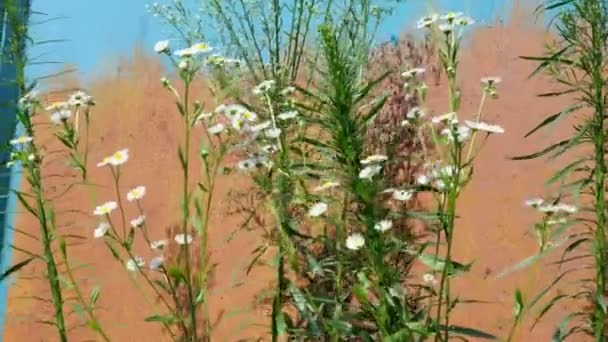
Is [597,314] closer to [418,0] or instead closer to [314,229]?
[314,229]

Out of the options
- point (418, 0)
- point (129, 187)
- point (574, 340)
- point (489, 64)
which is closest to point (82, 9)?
point (129, 187)

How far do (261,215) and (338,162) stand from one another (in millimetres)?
1043

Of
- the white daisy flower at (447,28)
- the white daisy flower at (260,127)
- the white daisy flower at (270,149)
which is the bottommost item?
the white daisy flower at (270,149)

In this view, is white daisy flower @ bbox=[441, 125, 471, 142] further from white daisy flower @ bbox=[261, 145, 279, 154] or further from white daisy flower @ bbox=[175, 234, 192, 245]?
white daisy flower @ bbox=[175, 234, 192, 245]

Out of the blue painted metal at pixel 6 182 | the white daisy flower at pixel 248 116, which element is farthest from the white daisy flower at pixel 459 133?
the blue painted metal at pixel 6 182

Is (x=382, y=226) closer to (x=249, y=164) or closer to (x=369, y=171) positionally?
(x=369, y=171)

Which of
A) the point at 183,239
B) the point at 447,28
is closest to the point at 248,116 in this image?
the point at 183,239

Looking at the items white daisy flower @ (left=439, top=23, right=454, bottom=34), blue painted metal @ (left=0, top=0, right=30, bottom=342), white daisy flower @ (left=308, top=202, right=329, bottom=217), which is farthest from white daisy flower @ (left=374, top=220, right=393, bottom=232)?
blue painted metal @ (left=0, top=0, right=30, bottom=342)

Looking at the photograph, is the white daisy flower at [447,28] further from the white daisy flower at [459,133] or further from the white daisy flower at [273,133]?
the white daisy flower at [273,133]

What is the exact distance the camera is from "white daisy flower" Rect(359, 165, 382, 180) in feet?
5.68

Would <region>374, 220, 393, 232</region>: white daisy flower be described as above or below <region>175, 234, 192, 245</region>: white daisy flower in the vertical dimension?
above

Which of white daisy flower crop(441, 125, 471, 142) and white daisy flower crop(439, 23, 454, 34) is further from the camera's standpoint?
white daisy flower crop(439, 23, 454, 34)

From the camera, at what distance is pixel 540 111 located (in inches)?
101

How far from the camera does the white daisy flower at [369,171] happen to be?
1731 mm
